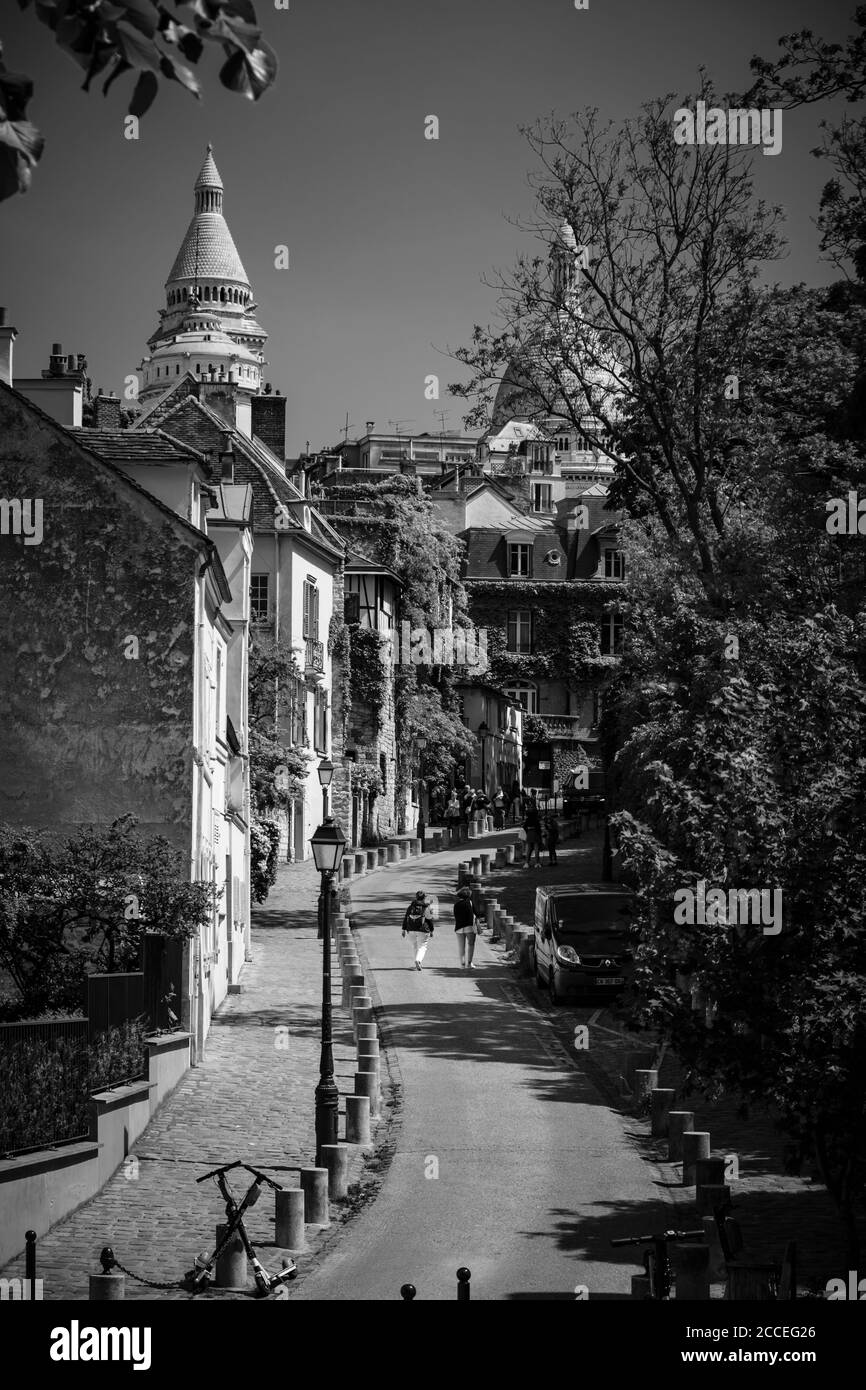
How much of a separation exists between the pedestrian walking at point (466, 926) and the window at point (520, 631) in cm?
4981

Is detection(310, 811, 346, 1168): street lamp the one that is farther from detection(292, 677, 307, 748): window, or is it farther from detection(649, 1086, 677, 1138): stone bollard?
detection(292, 677, 307, 748): window

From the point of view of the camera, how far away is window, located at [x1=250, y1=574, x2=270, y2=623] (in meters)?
52.7

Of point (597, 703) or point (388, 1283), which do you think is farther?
point (597, 703)

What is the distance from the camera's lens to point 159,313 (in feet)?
538

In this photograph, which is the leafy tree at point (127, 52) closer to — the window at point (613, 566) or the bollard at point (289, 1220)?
the bollard at point (289, 1220)

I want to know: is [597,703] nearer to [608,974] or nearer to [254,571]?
[254,571]

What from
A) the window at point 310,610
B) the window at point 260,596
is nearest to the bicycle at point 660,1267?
the window at point 260,596

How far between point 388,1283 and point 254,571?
39701 mm

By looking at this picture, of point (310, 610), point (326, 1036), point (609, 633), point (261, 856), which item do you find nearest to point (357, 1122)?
point (326, 1036)

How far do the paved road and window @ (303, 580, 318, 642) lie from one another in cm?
2470

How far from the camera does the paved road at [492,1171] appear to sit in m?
14.7

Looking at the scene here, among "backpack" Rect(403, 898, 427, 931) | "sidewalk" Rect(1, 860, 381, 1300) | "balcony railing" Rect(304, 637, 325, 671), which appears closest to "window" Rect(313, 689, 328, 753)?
"balcony railing" Rect(304, 637, 325, 671)

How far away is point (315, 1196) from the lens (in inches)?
655
